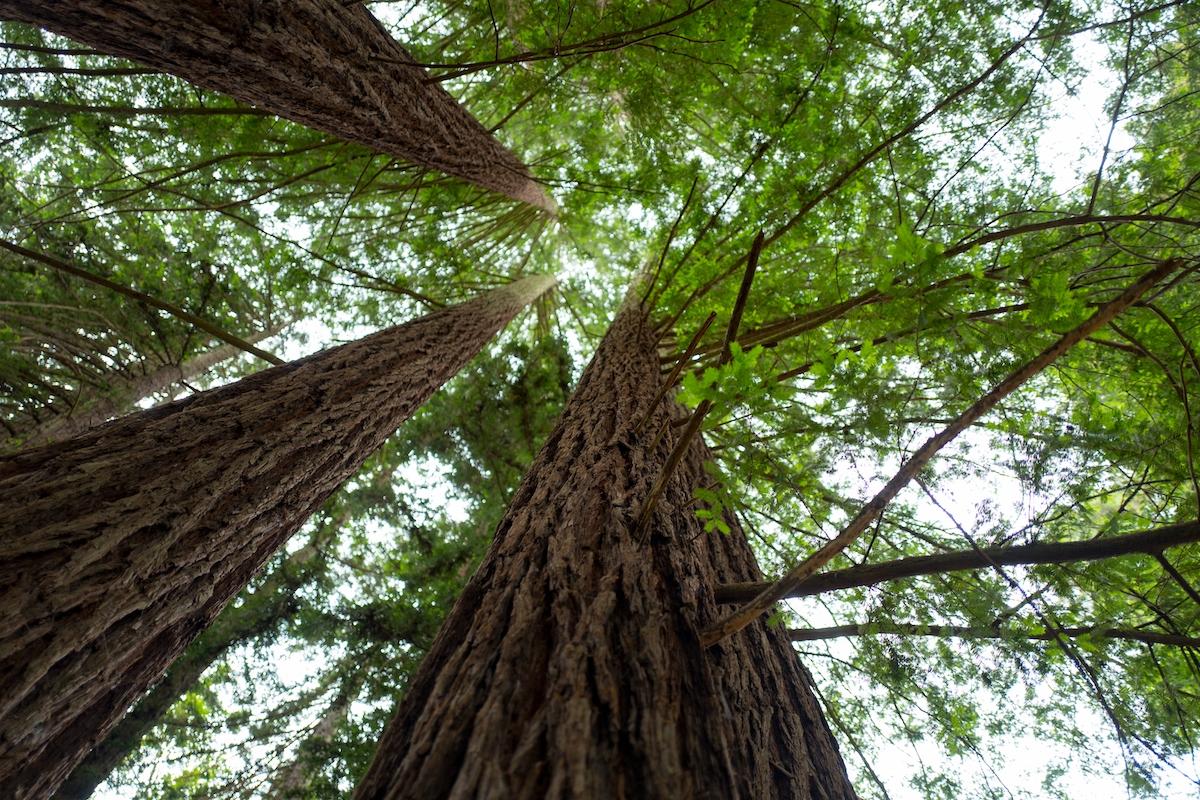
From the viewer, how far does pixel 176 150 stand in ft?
15.2

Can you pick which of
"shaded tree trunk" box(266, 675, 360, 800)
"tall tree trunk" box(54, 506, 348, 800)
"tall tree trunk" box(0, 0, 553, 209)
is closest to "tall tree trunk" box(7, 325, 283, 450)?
"tall tree trunk" box(54, 506, 348, 800)

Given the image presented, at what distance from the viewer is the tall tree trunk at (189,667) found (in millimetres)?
3416

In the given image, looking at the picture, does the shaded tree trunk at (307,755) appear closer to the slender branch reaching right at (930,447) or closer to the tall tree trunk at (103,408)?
the tall tree trunk at (103,408)

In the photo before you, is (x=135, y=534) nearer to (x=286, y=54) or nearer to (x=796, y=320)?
(x=286, y=54)

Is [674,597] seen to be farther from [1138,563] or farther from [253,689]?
[253,689]

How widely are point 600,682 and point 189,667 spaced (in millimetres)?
4651

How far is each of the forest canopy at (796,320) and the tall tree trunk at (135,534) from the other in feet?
2.42

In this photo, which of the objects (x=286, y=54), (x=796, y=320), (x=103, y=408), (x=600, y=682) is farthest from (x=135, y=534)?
(x=103, y=408)

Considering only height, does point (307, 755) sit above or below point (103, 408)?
below

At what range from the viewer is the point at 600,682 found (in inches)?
38.6

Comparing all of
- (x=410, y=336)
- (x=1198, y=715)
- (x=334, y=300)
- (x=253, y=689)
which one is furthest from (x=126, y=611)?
(x=334, y=300)

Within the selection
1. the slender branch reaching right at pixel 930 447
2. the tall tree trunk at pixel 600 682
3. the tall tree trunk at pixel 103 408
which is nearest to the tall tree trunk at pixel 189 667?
the tall tree trunk at pixel 103 408

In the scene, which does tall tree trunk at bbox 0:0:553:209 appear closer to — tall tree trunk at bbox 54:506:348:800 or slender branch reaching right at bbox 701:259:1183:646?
slender branch reaching right at bbox 701:259:1183:646

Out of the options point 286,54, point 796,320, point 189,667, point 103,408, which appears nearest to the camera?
point 286,54
